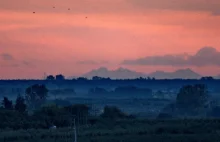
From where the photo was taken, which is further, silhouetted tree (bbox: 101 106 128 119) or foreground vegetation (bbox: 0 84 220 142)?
silhouetted tree (bbox: 101 106 128 119)

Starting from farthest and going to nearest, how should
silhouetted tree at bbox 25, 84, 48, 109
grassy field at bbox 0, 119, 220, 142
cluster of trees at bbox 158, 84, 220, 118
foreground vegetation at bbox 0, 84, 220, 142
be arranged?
1. silhouetted tree at bbox 25, 84, 48, 109
2. cluster of trees at bbox 158, 84, 220, 118
3. foreground vegetation at bbox 0, 84, 220, 142
4. grassy field at bbox 0, 119, 220, 142

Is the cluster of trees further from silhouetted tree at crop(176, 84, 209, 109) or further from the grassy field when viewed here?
the grassy field

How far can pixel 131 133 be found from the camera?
203ft

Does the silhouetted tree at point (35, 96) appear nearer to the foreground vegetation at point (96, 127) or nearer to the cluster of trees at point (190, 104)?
the cluster of trees at point (190, 104)

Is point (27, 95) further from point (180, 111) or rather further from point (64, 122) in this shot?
point (64, 122)

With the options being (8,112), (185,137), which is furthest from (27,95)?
(185,137)

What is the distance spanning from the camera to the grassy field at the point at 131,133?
190ft

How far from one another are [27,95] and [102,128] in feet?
232

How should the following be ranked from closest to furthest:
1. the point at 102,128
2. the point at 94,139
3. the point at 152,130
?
the point at 94,139, the point at 152,130, the point at 102,128

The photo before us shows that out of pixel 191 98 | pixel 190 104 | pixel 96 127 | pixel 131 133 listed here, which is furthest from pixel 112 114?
pixel 191 98

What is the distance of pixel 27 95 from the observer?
138m

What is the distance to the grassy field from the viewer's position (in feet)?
190

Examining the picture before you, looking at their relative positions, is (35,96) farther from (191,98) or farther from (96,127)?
(96,127)

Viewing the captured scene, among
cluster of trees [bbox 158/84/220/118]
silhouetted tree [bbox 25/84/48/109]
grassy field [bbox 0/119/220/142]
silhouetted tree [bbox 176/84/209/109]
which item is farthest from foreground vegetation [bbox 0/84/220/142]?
silhouetted tree [bbox 176/84/209/109]
